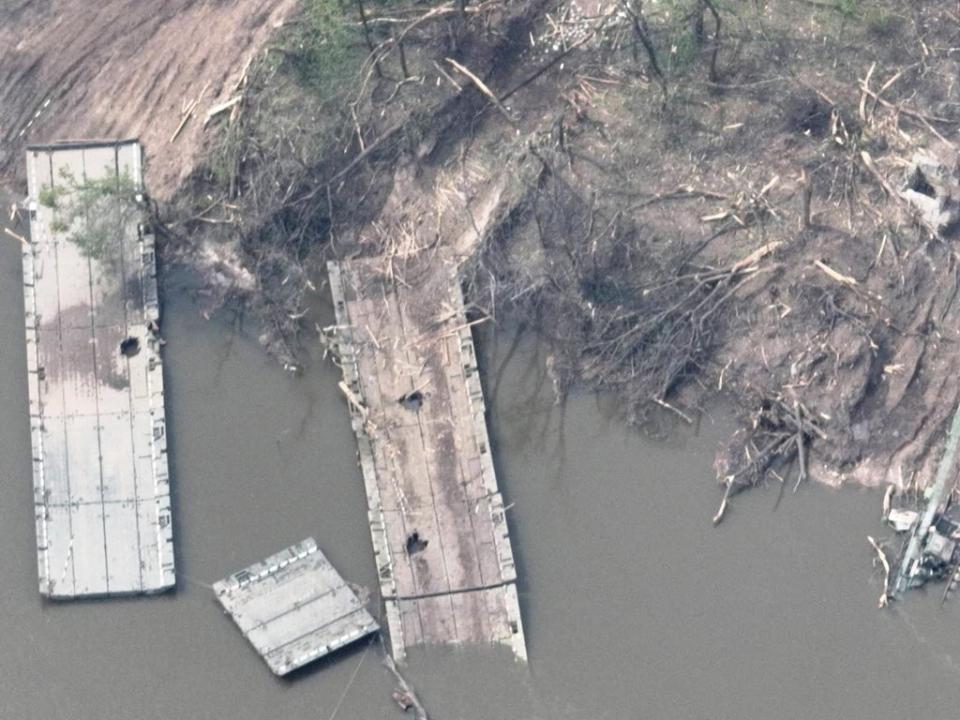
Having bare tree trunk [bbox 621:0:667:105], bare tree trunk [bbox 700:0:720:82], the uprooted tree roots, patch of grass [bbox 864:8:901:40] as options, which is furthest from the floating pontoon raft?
patch of grass [bbox 864:8:901:40]

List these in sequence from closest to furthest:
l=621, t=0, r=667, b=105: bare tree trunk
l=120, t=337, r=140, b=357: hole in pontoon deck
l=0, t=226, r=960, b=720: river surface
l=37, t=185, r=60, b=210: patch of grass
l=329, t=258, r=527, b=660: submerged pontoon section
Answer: l=0, t=226, r=960, b=720: river surface → l=329, t=258, r=527, b=660: submerged pontoon section → l=120, t=337, r=140, b=357: hole in pontoon deck → l=37, t=185, r=60, b=210: patch of grass → l=621, t=0, r=667, b=105: bare tree trunk

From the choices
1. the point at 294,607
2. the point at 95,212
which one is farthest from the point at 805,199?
the point at 95,212

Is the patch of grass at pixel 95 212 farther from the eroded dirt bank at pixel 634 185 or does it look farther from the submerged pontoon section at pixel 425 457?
the submerged pontoon section at pixel 425 457

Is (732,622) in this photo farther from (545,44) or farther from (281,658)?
(545,44)

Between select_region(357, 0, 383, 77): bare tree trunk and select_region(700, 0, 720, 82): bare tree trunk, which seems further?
select_region(700, 0, 720, 82): bare tree trunk

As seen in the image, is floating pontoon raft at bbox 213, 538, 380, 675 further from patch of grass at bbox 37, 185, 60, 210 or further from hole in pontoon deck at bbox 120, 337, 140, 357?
patch of grass at bbox 37, 185, 60, 210

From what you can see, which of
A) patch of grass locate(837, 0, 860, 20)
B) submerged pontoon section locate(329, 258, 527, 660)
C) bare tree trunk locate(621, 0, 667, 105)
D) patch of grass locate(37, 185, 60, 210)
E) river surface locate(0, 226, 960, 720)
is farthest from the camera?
patch of grass locate(837, 0, 860, 20)
